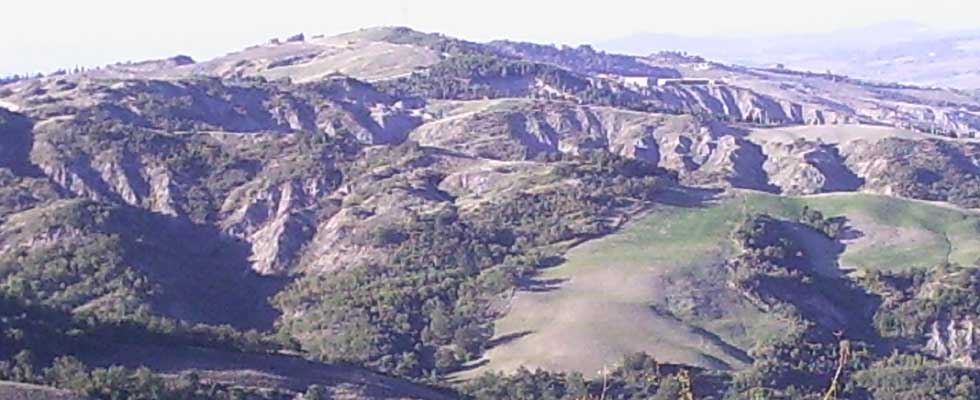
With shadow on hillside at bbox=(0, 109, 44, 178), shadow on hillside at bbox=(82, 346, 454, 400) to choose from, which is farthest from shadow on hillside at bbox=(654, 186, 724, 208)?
shadow on hillside at bbox=(82, 346, 454, 400)

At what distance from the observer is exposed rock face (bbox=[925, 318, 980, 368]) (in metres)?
60.8

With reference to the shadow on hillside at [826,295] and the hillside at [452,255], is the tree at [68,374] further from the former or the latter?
the shadow on hillside at [826,295]

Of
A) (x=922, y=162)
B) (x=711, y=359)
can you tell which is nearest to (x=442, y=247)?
(x=711, y=359)

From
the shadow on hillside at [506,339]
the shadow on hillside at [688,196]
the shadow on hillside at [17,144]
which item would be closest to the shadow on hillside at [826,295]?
the shadow on hillside at [688,196]

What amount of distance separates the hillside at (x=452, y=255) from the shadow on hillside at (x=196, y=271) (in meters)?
0.19

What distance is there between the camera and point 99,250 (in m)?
65.4

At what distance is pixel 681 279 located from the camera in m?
64.2

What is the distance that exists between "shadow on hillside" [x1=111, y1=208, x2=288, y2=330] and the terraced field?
40.9 ft

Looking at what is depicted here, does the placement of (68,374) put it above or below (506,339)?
above

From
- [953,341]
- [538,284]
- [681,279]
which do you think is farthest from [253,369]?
[953,341]

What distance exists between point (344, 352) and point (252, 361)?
14380 mm

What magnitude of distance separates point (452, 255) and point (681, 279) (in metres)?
11.0

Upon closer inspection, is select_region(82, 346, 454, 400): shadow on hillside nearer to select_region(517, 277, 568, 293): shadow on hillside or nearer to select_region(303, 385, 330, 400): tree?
select_region(303, 385, 330, 400): tree

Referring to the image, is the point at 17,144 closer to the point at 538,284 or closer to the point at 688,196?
the point at 538,284
